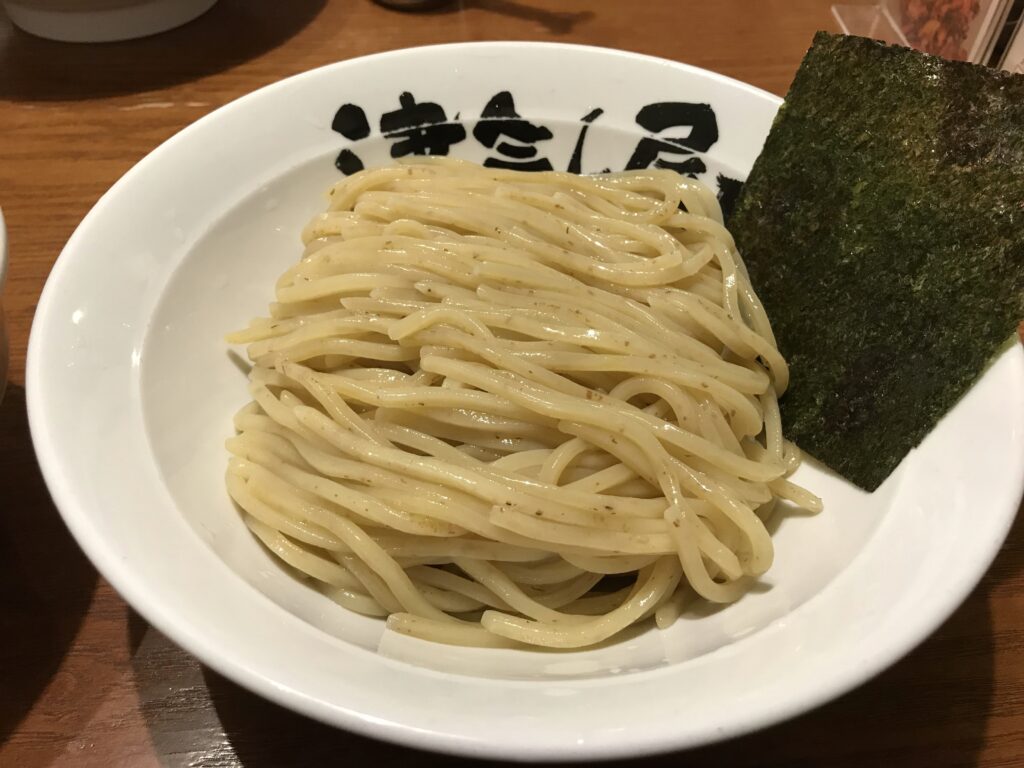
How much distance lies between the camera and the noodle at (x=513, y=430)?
Result: 1433 millimetres

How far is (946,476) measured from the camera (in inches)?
53.8

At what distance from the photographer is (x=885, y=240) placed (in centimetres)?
158

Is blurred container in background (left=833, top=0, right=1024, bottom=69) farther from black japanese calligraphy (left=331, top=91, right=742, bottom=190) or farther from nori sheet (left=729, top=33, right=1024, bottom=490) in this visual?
nori sheet (left=729, top=33, right=1024, bottom=490)

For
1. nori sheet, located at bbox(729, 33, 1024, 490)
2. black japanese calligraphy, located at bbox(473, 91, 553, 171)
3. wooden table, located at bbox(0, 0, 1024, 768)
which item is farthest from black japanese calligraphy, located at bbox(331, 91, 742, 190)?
wooden table, located at bbox(0, 0, 1024, 768)

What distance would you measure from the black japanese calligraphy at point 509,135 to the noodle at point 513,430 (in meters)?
0.45

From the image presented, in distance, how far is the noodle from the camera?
1.43m

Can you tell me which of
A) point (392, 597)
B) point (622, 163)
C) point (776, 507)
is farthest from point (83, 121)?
point (776, 507)

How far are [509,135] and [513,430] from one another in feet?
3.39

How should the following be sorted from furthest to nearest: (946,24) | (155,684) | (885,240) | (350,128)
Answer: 1. (946,24)
2. (350,128)
3. (885,240)
4. (155,684)

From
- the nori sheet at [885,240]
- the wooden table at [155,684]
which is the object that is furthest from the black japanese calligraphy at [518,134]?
the wooden table at [155,684]

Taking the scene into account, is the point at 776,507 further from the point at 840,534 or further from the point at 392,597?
the point at 392,597

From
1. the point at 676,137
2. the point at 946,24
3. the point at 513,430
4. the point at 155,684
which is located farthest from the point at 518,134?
the point at 946,24

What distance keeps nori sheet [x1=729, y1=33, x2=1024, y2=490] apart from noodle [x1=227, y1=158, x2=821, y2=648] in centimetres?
10

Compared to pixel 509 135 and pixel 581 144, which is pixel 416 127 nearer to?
pixel 509 135
